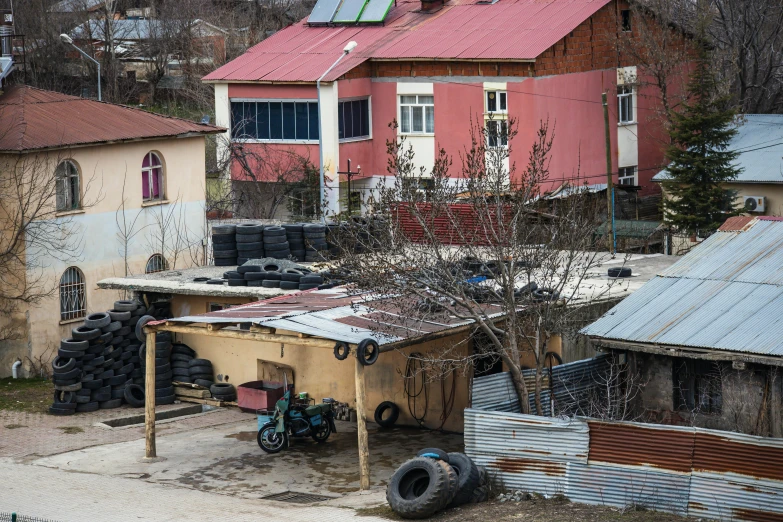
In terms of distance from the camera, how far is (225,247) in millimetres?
32094

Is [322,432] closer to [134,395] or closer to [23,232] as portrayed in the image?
[134,395]

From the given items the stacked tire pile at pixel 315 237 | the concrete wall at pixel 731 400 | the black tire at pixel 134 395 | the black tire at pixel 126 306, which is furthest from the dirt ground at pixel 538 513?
the stacked tire pile at pixel 315 237

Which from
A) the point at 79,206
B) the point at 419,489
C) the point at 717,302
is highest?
the point at 79,206

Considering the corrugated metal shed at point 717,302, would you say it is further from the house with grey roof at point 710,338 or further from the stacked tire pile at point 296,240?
the stacked tire pile at point 296,240

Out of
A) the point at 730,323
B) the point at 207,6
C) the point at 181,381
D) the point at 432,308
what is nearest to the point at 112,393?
the point at 181,381

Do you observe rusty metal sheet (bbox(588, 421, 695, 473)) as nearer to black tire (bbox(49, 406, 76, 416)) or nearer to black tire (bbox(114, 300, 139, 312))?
black tire (bbox(49, 406, 76, 416))

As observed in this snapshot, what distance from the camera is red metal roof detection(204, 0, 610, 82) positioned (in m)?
46.9

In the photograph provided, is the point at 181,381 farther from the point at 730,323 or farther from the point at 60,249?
the point at 730,323

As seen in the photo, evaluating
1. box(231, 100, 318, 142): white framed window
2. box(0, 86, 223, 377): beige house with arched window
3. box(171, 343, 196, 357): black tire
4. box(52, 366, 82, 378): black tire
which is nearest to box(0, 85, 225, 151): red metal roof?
box(0, 86, 223, 377): beige house with arched window

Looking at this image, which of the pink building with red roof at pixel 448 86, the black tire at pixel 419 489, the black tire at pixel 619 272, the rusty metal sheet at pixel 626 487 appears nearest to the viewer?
the rusty metal sheet at pixel 626 487

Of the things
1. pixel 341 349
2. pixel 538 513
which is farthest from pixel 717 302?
pixel 341 349

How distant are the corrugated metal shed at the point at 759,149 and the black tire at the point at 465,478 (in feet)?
74.9

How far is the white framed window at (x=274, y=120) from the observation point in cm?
4972

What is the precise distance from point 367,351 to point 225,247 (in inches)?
514
